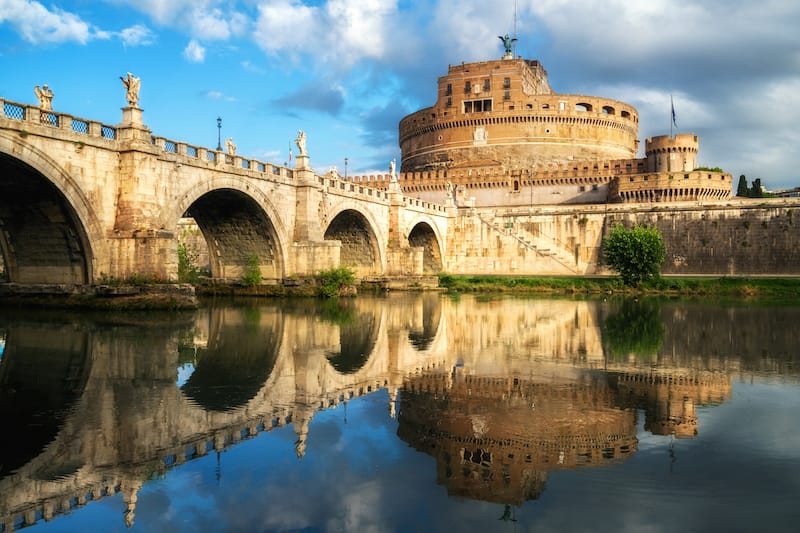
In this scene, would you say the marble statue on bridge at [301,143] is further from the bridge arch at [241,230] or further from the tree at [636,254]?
the tree at [636,254]

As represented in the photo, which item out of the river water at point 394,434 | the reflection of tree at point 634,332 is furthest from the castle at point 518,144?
the river water at point 394,434

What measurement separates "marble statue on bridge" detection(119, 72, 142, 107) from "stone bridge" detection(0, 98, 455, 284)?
0.32 meters

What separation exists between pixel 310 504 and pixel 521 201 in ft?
216

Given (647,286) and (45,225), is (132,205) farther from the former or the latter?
(647,286)

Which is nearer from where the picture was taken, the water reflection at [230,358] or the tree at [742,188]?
the water reflection at [230,358]

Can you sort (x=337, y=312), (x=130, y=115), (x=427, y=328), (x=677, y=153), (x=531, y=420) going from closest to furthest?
(x=531, y=420), (x=427, y=328), (x=130, y=115), (x=337, y=312), (x=677, y=153)

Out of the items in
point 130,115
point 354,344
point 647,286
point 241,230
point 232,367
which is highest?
point 130,115

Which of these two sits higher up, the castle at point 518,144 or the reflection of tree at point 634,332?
the castle at point 518,144

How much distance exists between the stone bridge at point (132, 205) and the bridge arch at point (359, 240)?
23.6 feet

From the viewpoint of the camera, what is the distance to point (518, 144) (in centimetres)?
7775

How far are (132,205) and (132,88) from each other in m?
4.33

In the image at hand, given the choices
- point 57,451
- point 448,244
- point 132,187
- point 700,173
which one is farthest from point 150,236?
point 700,173

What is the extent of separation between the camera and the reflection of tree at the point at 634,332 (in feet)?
51.6

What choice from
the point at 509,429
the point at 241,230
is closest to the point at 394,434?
the point at 509,429
